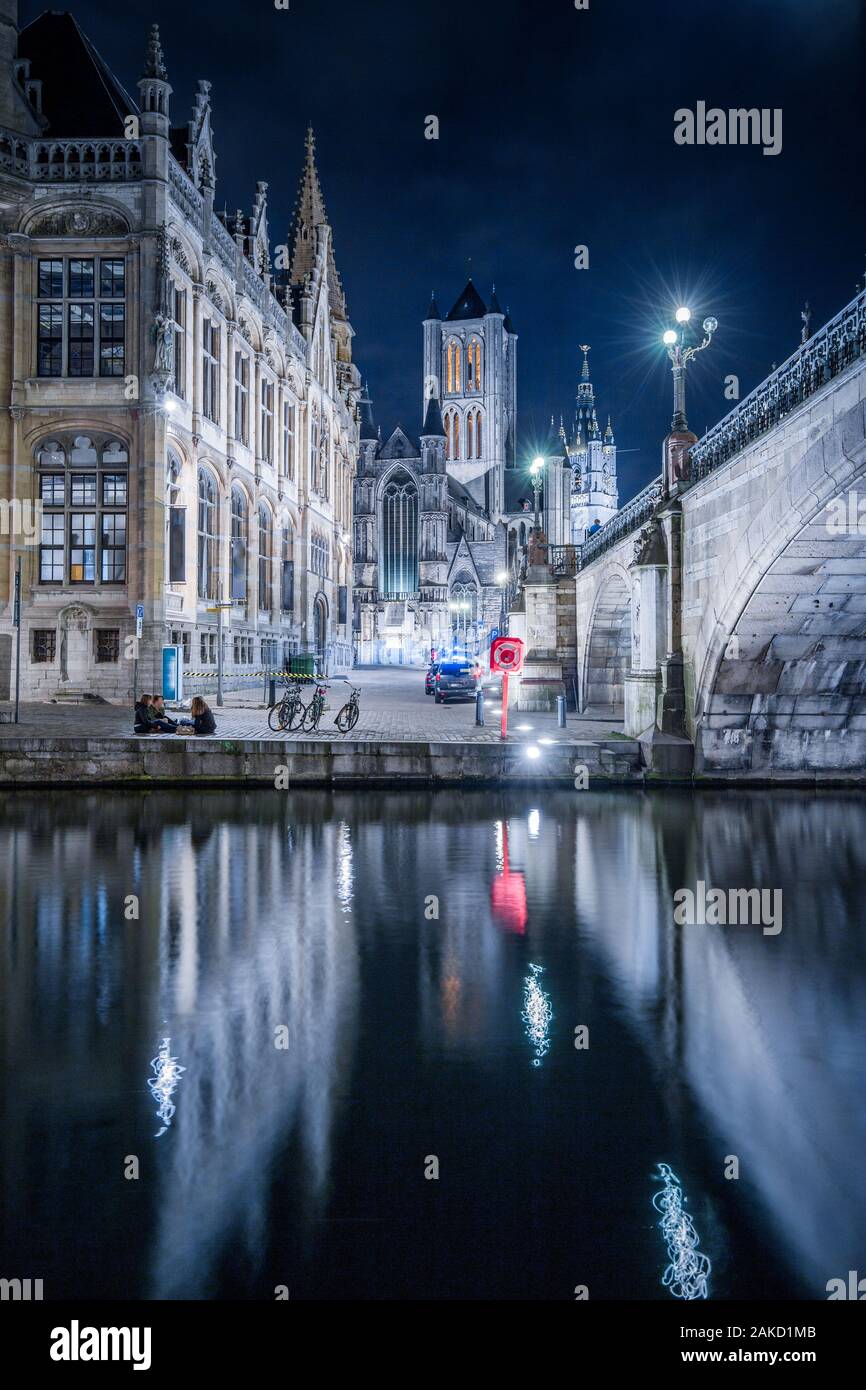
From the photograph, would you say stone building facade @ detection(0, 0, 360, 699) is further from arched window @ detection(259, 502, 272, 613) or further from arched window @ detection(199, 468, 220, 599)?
arched window @ detection(259, 502, 272, 613)

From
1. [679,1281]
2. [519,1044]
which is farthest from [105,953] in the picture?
[679,1281]

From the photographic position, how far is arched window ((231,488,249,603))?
39156mm

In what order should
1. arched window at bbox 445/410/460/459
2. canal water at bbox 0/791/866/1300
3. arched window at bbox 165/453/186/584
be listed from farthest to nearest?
arched window at bbox 445/410/460/459 < arched window at bbox 165/453/186/584 < canal water at bbox 0/791/866/1300

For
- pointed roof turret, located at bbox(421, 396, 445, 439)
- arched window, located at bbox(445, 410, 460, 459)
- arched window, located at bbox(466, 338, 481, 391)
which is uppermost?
arched window, located at bbox(466, 338, 481, 391)

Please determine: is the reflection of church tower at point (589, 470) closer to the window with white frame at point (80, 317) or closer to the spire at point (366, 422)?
the spire at point (366, 422)

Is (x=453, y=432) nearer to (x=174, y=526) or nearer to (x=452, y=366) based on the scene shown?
(x=452, y=366)

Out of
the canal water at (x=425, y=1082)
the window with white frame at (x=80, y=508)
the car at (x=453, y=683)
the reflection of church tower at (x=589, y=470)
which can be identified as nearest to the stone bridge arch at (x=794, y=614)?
the canal water at (x=425, y=1082)

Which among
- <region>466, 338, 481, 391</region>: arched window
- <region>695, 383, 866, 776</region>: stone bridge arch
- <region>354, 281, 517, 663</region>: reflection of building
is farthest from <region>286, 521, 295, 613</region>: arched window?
<region>466, 338, 481, 391</region>: arched window

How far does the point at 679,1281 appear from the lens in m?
3.73

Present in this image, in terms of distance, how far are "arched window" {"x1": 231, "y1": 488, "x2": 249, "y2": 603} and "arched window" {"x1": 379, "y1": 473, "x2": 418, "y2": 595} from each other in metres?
56.0

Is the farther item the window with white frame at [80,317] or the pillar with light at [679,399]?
the window with white frame at [80,317]

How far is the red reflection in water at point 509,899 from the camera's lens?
897cm

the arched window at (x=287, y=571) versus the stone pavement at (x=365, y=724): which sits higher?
the arched window at (x=287, y=571)

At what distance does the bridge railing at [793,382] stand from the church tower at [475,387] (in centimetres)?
9616
